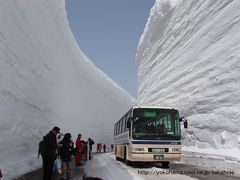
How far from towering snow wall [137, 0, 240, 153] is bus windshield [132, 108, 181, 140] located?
5458mm

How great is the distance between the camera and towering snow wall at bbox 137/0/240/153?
23953 millimetres

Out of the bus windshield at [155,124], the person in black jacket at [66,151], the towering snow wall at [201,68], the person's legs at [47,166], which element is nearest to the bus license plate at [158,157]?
the bus windshield at [155,124]

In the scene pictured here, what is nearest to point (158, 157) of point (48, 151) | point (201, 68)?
point (48, 151)

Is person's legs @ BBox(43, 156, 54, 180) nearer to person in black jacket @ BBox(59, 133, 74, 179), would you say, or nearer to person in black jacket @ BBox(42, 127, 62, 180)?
person in black jacket @ BBox(42, 127, 62, 180)

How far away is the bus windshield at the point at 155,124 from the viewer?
52.1 ft

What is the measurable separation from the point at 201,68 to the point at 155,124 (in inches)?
596

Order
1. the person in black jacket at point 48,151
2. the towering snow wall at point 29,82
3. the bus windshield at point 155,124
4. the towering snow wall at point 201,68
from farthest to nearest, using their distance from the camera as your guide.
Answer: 1. the towering snow wall at point 201,68
2. the bus windshield at point 155,124
3. the towering snow wall at point 29,82
4. the person in black jacket at point 48,151

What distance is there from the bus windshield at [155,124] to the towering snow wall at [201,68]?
17.9 ft

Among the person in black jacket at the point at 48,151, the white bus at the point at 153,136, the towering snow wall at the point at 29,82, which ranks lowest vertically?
the person in black jacket at the point at 48,151

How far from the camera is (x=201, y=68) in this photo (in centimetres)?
2992

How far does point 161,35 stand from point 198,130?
71.8 ft

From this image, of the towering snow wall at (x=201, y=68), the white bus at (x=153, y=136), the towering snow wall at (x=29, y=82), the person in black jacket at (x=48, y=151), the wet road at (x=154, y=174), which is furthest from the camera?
the towering snow wall at (x=201, y=68)

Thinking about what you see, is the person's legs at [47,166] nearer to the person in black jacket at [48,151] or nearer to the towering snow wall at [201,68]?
the person in black jacket at [48,151]

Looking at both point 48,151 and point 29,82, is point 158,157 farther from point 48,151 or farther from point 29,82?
point 29,82
